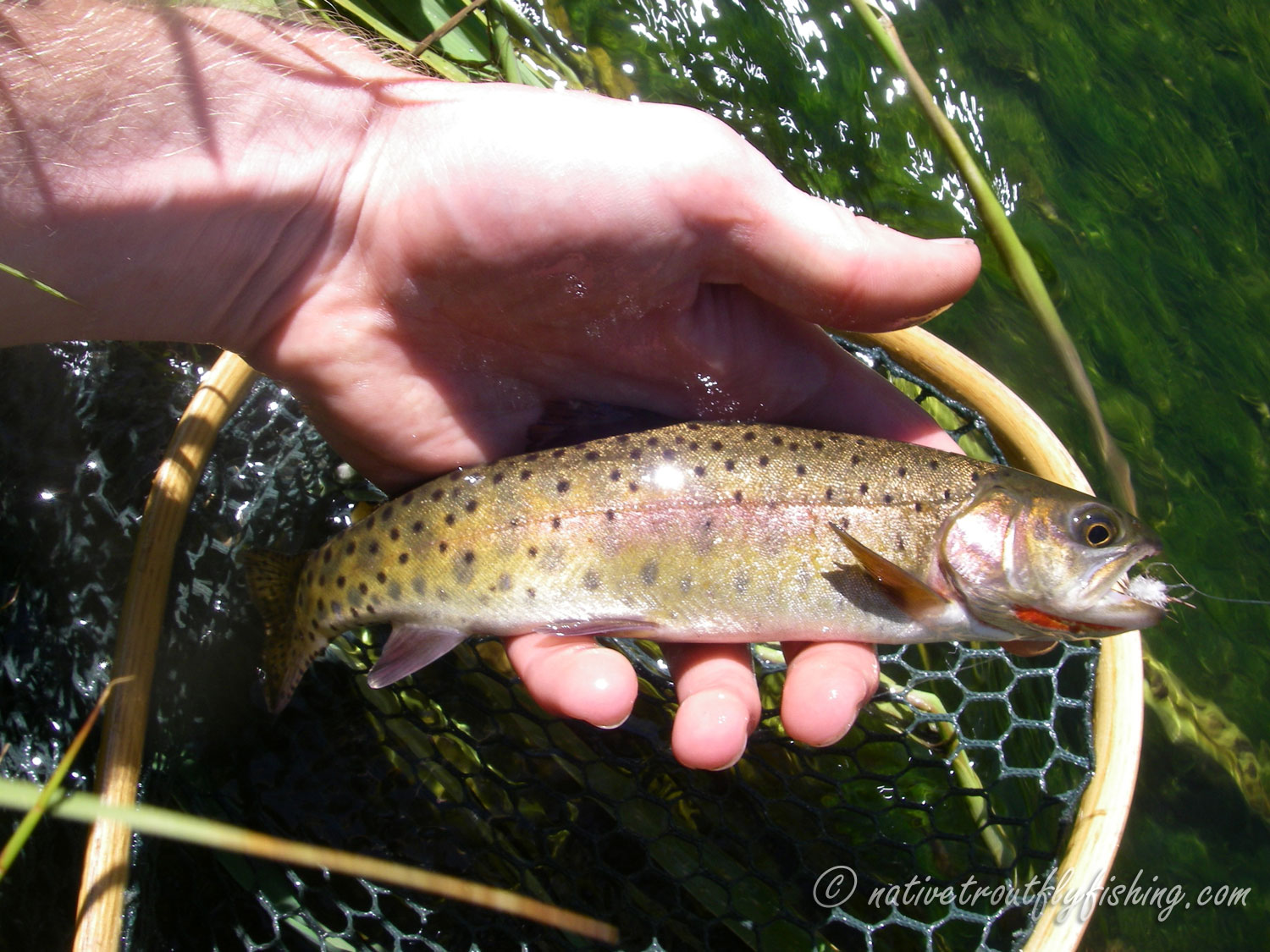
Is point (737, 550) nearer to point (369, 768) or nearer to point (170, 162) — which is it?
point (369, 768)

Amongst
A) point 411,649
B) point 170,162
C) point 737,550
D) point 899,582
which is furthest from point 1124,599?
point 170,162

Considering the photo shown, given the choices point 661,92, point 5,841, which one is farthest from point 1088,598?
point 5,841

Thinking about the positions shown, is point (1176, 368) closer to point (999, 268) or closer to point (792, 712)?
point (999, 268)

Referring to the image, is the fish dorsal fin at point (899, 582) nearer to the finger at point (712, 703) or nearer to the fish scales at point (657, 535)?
the fish scales at point (657, 535)

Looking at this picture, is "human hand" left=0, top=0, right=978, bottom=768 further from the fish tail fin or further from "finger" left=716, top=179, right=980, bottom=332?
the fish tail fin

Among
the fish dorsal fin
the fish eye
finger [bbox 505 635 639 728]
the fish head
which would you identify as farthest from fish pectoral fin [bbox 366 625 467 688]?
the fish eye

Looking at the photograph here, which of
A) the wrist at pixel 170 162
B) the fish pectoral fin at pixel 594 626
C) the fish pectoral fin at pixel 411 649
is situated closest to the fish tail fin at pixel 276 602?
the fish pectoral fin at pixel 411 649

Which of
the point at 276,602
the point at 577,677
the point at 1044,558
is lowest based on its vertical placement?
the point at 276,602
